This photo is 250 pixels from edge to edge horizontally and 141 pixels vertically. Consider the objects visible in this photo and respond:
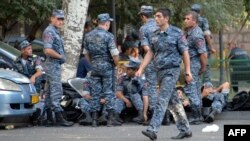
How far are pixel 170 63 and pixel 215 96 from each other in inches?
115

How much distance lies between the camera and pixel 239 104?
1273 centimetres

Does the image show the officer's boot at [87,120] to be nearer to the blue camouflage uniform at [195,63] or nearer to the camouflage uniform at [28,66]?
the camouflage uniform at [28,66]

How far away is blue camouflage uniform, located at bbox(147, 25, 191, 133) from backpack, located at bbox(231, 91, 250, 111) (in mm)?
3138

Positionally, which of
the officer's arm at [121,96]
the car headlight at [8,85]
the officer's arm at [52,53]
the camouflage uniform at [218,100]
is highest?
the officer's arm at [52,53]

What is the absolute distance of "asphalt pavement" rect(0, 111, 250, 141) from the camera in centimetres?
1015

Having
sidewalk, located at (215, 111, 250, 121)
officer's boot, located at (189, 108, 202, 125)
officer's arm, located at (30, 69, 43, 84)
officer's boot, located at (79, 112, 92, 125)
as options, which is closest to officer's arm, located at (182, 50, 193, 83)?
officer's boot, located at (189, 108, 202, 125)

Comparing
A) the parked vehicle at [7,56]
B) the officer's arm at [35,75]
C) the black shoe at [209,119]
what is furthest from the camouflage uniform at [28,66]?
the black shoe at [209,119]

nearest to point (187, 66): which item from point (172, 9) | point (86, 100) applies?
point (86, 100)

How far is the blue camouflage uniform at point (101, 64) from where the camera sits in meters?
11.7

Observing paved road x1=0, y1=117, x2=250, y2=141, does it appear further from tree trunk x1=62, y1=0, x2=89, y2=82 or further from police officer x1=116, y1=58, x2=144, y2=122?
tree trunk x1=62, y1=0, x2=89, y2=82

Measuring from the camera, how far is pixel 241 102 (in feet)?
41.9

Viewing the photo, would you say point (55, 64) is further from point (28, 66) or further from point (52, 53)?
point (28, 66)

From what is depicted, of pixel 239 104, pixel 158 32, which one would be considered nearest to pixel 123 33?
pixel 239 104

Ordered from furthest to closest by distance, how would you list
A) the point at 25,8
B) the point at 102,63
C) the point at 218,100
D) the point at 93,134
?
the point at 25,8, the point at 218,100, the point at 102,63, the point at 93,134
